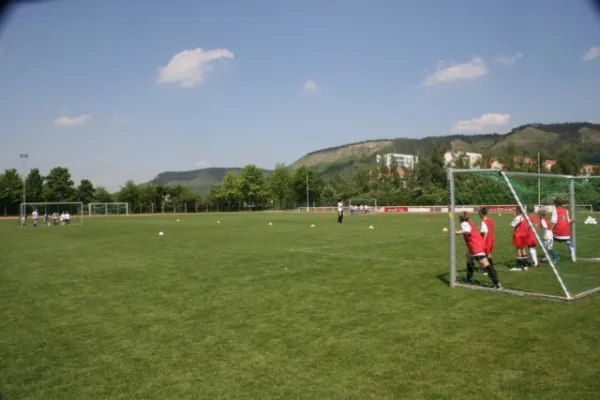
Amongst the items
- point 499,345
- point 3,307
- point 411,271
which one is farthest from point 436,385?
point 3,307

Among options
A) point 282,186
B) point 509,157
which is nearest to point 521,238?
point 282,186

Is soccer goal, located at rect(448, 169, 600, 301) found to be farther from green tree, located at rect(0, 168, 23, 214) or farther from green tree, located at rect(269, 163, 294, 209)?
green tree, located at rect(269, 163, 294, 209)

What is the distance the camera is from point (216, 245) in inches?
805

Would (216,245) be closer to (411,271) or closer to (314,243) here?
(314,243)

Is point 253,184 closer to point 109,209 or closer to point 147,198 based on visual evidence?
point 147,198

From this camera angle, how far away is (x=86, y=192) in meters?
96.4

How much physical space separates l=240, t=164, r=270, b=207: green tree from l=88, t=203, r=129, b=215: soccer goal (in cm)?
2648

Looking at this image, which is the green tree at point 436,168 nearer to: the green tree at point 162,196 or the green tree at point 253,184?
the green tree at point 253,184

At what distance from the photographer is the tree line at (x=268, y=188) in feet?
291

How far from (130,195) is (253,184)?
87.5ft

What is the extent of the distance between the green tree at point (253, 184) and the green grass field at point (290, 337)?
91469 mm

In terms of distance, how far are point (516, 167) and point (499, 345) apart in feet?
329

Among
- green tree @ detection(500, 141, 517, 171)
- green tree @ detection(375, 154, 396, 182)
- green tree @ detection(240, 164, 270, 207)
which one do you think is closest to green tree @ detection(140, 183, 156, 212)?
green tree @ detection(240, 164, 270, 207)

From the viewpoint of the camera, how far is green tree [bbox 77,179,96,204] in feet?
311
